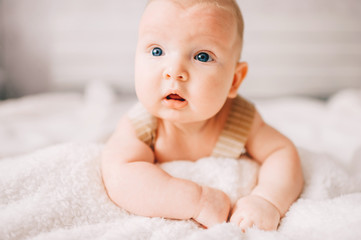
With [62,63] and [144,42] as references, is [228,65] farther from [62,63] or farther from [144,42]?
[62,63]

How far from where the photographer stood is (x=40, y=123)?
4.32 ft

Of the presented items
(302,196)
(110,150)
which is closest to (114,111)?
(110,150)

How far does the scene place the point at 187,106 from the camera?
0.74m

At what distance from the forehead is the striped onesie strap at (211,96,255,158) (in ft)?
0.83

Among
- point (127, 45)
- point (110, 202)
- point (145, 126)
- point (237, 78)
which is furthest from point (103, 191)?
point (127, 45)

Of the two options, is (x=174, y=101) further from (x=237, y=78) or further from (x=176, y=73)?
(x=237, y=78)

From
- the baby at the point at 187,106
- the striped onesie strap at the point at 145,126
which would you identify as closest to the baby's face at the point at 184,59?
the baby at the point at 187,106

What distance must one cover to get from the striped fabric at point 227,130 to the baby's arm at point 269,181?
0.03m

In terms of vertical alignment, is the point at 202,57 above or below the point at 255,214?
above

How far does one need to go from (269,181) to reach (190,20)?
0.40 m

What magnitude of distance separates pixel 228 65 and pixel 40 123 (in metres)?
0.88

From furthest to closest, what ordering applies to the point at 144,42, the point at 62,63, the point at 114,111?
the point at 62,63 < the point at 114,111 < the point at 144,42

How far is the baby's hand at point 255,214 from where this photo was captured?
2.16 feet

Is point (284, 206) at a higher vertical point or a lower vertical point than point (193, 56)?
lower
